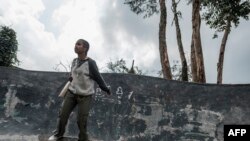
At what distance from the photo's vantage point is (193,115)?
714 centimetres

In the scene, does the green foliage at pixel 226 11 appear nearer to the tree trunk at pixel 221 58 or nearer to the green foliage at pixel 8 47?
the tree trunk at pixel 221 58

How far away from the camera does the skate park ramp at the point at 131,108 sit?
7.02 meters

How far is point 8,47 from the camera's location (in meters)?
18.6

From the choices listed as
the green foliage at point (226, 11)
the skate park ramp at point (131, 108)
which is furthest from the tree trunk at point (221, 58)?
the skate park ramp at point (131, 108)

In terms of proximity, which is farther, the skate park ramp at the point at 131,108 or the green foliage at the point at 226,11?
the green foliage at the point at 226,11

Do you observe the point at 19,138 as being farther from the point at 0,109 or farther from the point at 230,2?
the point at 230,2

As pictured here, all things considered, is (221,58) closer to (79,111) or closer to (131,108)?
(131,108)

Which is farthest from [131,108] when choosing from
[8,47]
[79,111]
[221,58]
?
[8,47]

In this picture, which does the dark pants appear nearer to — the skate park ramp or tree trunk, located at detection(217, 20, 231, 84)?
the skate park ramp

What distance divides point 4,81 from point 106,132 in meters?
2.35

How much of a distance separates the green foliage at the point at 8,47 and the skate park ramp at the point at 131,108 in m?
10.8

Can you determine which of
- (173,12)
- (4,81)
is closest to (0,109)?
(4,81)

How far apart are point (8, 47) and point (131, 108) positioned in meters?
12.8

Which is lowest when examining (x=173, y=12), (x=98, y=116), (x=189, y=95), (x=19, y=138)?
(x=19, y=138)
